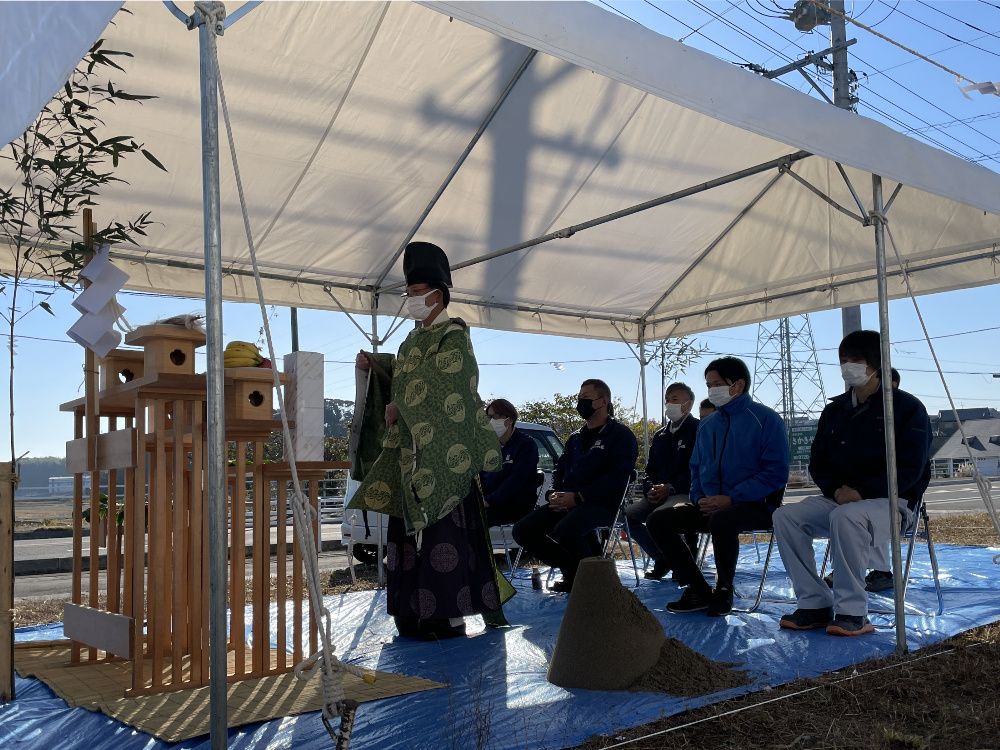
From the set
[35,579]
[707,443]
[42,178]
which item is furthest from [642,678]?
[35,579]

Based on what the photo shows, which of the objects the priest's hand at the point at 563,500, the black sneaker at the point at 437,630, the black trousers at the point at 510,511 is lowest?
the black sneaker at the point at 437,630

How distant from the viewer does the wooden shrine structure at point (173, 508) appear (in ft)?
11.1

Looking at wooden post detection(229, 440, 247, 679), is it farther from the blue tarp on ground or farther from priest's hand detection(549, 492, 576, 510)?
priest's hand detection(549, 492, 576, 510)

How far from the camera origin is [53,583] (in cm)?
954

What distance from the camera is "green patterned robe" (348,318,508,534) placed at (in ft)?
13.2

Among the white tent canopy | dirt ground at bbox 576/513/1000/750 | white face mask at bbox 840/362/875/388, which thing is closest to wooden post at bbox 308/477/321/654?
dirt ground at bbox 576/513/1000/750

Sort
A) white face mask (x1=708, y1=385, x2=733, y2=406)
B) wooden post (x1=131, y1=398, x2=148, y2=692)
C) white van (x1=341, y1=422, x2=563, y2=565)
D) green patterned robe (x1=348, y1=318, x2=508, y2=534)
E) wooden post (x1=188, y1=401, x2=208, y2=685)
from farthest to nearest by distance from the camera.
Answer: white van (x1=341, y1=422, x2=563, y2=565), white face mask (x1=708, y1=385, x2=733, y2=406), green patterned robe (x1=348, y1=318, x2=508, y2=534), wooden post (x1=188, y1=401, x2=208, y2=685), wooden post (x1=131, y1=398, x2=148, y2=692)

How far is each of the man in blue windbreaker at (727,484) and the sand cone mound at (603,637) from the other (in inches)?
61.7

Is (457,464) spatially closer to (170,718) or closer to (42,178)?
(170,718)

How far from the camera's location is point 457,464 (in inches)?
160

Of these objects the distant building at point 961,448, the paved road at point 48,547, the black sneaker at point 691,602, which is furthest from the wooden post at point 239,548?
the distant building at point 961,448

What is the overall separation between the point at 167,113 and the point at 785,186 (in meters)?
3.98

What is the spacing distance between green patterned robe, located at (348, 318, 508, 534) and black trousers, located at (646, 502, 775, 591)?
1476mm

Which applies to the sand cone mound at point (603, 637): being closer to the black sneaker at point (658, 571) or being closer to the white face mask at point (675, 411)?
the white face mask at point (675, 411)
